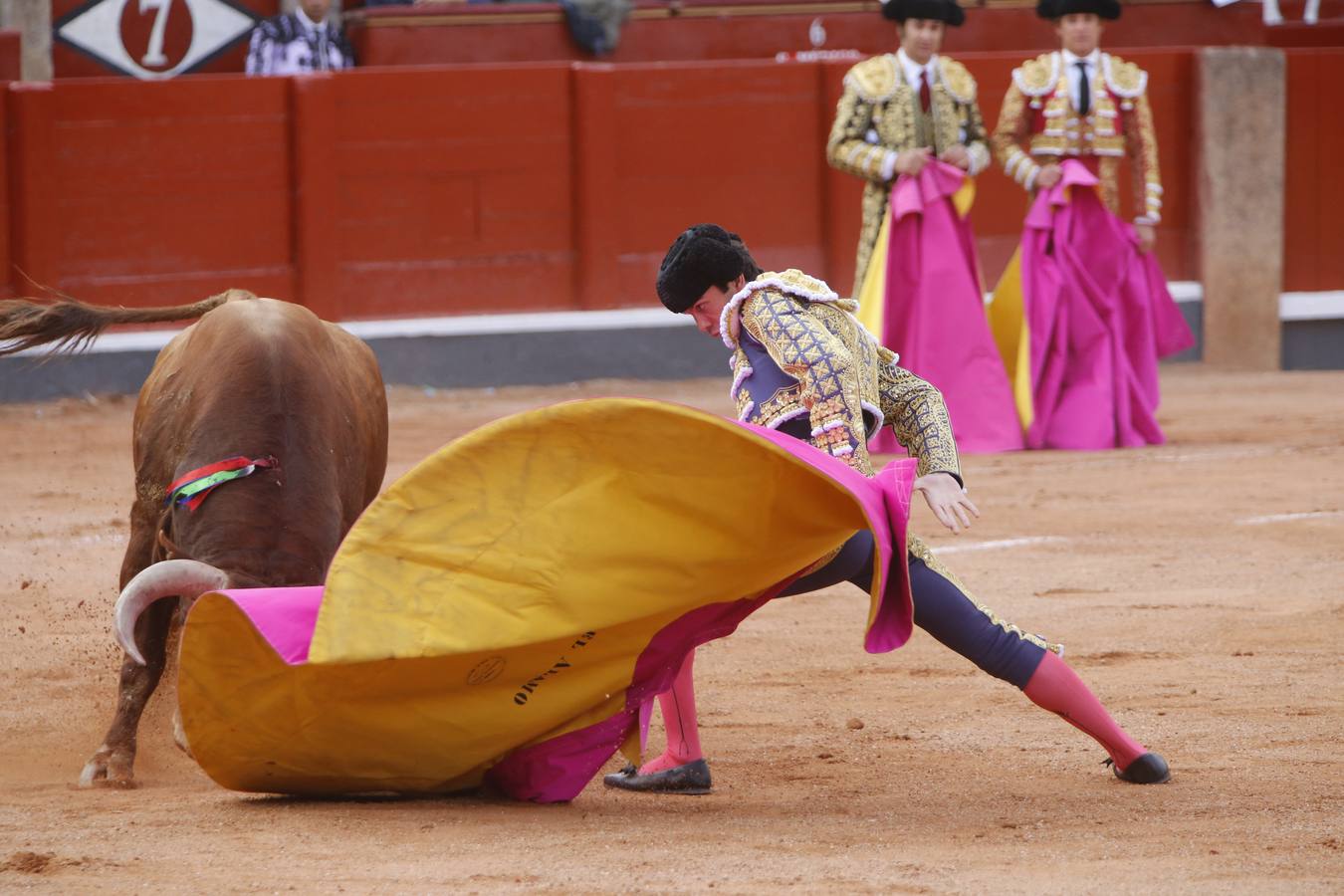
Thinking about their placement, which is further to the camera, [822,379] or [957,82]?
[957,82]

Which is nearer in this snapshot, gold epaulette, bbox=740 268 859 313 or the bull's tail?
gold epaulette, bbox=740 268 859 313

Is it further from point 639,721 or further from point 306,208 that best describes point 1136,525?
point 306,208

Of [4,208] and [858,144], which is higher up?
[858,144]

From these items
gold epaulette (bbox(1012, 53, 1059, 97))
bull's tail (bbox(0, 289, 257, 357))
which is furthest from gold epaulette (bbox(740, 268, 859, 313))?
gold epaulette (bbox(1012, 53, 1059, 97))

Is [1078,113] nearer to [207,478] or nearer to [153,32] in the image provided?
[207,478]

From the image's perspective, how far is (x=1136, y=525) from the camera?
5.46m

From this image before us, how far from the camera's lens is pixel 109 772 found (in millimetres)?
3215

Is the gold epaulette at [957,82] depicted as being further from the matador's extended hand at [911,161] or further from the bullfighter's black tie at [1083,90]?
the bullfighter's black tie at [1083,90]

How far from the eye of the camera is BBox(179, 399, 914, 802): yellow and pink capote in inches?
104

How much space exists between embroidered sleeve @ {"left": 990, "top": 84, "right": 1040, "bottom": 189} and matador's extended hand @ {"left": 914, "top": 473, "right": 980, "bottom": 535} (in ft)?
13.2

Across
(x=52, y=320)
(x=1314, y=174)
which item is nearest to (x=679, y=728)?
(x=52, y=320)

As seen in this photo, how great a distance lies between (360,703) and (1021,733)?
1252 millimetres

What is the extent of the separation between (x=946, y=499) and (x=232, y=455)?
123 centimetres

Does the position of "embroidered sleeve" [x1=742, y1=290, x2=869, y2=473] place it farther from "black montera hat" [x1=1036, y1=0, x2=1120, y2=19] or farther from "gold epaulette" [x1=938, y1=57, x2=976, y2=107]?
"black montera hat" [x1=1036, y1=0, x2=1120, y2=19]
